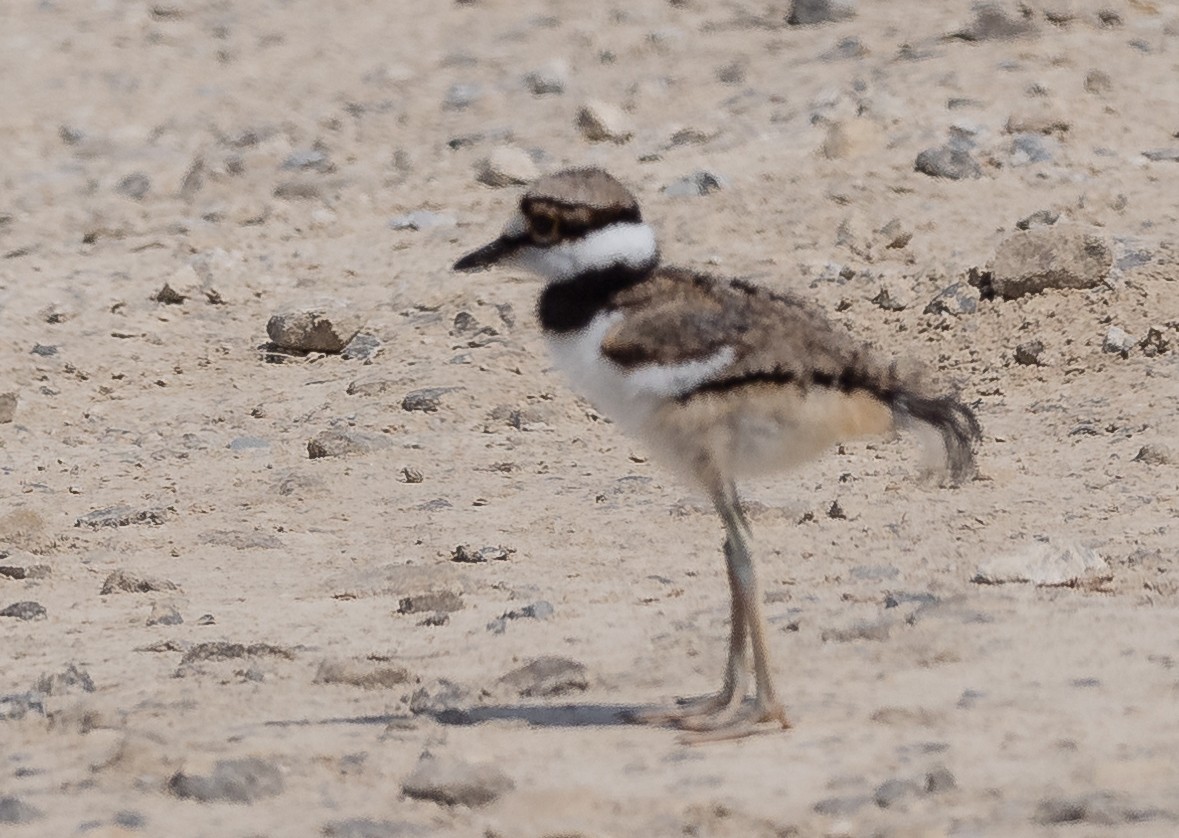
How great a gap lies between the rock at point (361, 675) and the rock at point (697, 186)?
4.97 meters

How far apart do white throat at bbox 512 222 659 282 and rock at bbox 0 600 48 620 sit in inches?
80.3

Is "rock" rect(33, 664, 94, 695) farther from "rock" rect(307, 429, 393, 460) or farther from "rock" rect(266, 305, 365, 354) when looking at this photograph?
"rock" rect(266, 305, 365, 354)

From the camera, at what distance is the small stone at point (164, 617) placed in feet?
18.7

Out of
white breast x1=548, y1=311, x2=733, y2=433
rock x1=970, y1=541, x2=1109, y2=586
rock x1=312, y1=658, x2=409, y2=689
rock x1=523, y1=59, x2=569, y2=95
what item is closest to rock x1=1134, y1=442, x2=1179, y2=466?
rock x1=970, y1=541, x2=1109, y2=586

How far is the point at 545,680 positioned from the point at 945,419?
1.21m

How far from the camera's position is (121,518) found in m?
6.90

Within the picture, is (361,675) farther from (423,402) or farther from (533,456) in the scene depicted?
(423,402)

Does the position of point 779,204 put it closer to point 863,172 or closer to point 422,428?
point 863,172

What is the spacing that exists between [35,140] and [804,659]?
28.9 ft

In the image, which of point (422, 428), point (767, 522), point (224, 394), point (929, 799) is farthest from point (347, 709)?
point (224, 394)

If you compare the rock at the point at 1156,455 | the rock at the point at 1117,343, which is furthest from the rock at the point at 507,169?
the rock at the point at 1156,455

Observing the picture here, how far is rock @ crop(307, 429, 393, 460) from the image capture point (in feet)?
25.1

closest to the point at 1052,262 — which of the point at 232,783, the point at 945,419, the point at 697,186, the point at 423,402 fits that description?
the point at 697,186

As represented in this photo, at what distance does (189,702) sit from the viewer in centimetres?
484
